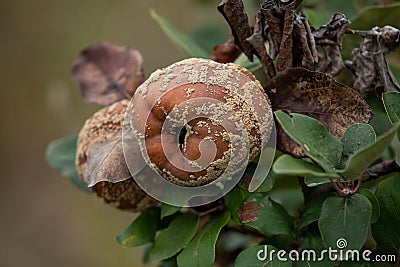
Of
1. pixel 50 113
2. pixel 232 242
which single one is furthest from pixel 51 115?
pixel 232 242

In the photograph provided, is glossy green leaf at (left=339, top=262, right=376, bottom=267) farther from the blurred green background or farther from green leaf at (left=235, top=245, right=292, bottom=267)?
the blurred green background

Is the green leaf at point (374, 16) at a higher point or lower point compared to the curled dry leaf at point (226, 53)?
lower

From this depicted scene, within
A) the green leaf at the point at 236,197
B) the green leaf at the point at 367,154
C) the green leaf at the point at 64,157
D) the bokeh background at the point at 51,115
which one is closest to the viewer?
the green leaf at the point at 367,154

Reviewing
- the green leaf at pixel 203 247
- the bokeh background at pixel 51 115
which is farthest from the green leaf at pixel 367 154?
the bokeh background at pixel 51 115

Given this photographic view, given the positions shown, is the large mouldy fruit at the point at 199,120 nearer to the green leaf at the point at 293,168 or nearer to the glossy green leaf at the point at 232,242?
the green leaf at the point at 293,168

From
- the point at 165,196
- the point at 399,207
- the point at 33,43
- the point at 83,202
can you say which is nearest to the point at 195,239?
the point at 165,196

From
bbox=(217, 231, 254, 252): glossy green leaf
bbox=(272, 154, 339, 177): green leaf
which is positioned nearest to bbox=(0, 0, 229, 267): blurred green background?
bbox=(217, 231, 254, 252): glossy green leaf
